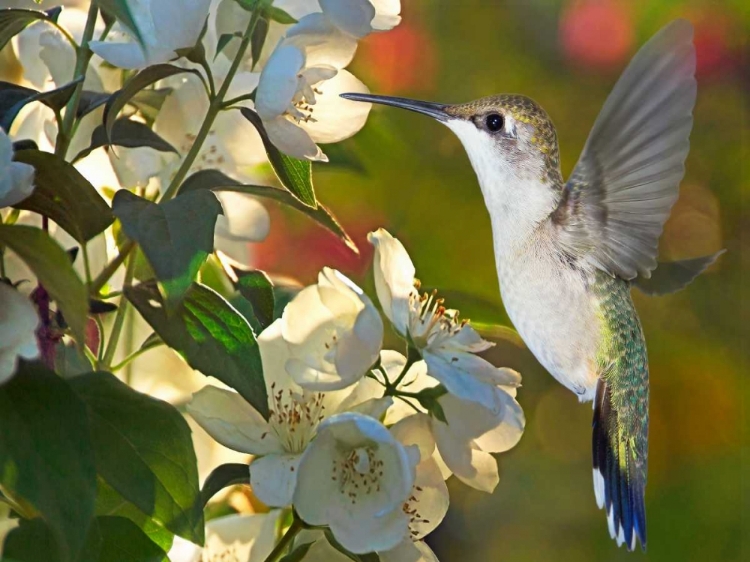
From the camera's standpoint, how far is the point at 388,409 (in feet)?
1.82

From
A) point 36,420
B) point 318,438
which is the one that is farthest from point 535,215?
point 36,420

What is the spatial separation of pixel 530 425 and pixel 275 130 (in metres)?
1.64

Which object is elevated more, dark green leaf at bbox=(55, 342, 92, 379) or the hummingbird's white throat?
the hummingbird's white throat

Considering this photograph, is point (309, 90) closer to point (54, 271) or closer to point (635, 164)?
point (54, 271)

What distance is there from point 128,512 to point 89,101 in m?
0.22

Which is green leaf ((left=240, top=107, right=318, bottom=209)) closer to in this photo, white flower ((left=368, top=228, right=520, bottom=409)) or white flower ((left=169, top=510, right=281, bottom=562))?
white flower ((left=368, top=228, right=520, bottom=409))

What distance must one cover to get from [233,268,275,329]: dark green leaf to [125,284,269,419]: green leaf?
0.05 m

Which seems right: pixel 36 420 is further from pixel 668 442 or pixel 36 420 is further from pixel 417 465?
pixel 668 442

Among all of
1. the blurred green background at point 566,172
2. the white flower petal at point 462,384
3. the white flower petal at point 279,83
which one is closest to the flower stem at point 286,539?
the white flower petal at point 462,384

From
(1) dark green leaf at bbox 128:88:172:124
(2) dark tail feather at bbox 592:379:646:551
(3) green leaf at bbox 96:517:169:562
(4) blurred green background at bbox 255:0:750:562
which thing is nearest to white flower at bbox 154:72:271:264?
(1) dark green leaf at bbox 128:88:172:124

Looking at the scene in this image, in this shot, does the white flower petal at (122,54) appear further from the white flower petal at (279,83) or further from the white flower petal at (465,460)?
the white flower petal at (465,460)

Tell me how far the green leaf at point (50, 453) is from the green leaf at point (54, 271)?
0.11ft

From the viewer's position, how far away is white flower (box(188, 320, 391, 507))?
53cm

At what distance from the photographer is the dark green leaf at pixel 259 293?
0.58 meters
